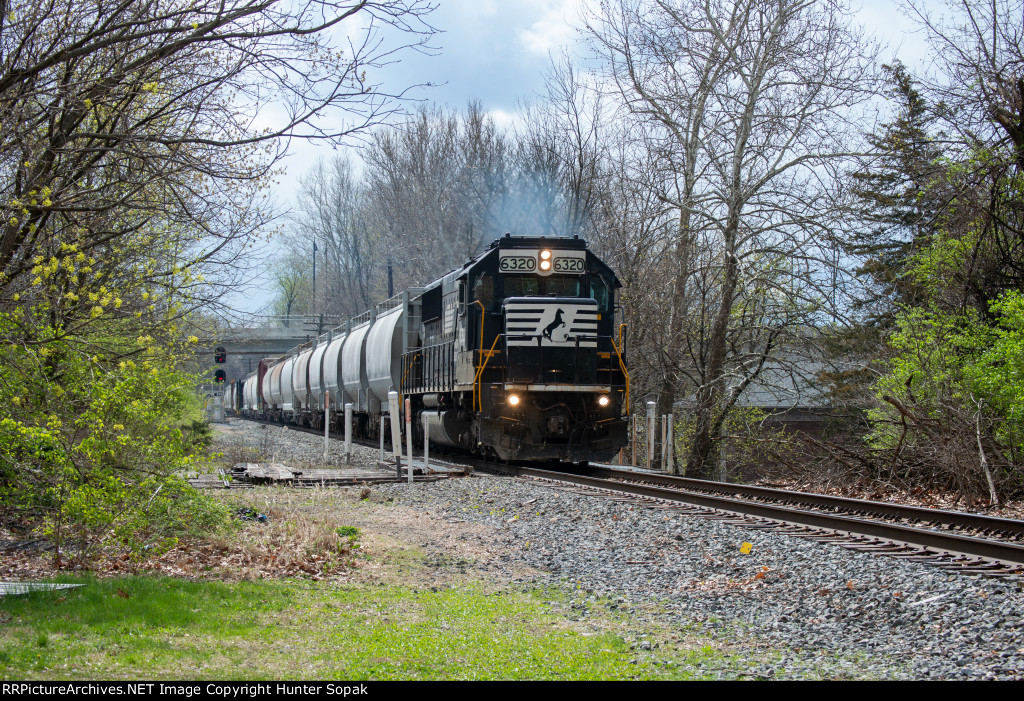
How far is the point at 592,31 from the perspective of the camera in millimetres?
20578

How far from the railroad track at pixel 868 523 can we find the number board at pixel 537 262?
402cm

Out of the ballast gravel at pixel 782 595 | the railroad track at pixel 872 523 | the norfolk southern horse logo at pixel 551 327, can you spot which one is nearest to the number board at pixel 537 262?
the norfolk southern horse logo at pixel 551 327

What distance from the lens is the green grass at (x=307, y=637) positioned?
4.58 metres

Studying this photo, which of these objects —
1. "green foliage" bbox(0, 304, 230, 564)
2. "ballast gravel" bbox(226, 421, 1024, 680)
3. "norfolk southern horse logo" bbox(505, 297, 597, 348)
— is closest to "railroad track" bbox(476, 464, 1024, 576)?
"ballast gravel" bbox(226, 421, 1024, 680)

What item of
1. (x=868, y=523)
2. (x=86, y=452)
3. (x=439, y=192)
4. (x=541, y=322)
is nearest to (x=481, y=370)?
(x=541, y=322)

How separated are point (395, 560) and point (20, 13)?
5.82 metres

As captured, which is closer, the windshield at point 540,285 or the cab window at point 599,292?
the windshield at point 540,285

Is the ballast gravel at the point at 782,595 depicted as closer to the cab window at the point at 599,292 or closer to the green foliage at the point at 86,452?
the green foliage at the point at 86,452

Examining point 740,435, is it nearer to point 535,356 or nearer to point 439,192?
point 535,356

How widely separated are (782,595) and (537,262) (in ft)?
33.1

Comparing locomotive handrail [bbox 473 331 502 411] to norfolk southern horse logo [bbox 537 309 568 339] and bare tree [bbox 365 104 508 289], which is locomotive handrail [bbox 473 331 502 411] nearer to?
norfolk southern horse logo [bbox 537 309 568 339]

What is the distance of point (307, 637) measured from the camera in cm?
531

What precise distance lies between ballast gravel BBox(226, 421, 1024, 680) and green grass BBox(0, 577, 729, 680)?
1.30ft
